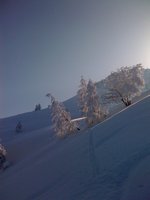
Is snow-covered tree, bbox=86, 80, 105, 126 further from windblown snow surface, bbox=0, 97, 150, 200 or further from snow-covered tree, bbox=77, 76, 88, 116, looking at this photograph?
windblown snow surface, bbox=0, 97, 150, 200

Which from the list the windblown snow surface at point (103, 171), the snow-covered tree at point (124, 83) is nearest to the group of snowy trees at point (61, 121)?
the snow-covered tree at point (124, 83)

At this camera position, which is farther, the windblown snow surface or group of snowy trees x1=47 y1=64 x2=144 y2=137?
group of snowy trees x1=47 y1=64 x2=144 y2=137

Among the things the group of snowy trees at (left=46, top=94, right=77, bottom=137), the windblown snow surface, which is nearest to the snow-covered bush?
the group of snowy trees at (left=46, top=94, right=77, bottom=137)

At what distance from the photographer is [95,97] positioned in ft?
184

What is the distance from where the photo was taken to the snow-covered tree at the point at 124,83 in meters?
59.6

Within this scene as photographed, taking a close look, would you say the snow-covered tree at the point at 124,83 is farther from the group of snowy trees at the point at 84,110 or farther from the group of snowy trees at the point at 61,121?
the group of snowy trees at the point at 61,121

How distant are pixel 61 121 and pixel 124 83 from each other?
49.2 ft

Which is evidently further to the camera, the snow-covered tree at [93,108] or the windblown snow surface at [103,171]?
the snow-covered tree at [93,108]

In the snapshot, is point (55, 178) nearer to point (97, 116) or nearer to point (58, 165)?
point (58, 165)

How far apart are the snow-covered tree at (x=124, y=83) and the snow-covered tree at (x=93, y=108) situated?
599 cm

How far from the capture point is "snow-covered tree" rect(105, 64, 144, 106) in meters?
59.6

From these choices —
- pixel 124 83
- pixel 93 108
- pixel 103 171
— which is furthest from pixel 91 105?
pixel 103 171

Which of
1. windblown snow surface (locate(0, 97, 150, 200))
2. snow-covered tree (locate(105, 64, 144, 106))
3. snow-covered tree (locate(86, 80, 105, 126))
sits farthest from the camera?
snow-covered tree (locate(105, 64, 144, 106))

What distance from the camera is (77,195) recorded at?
60.9 ft
